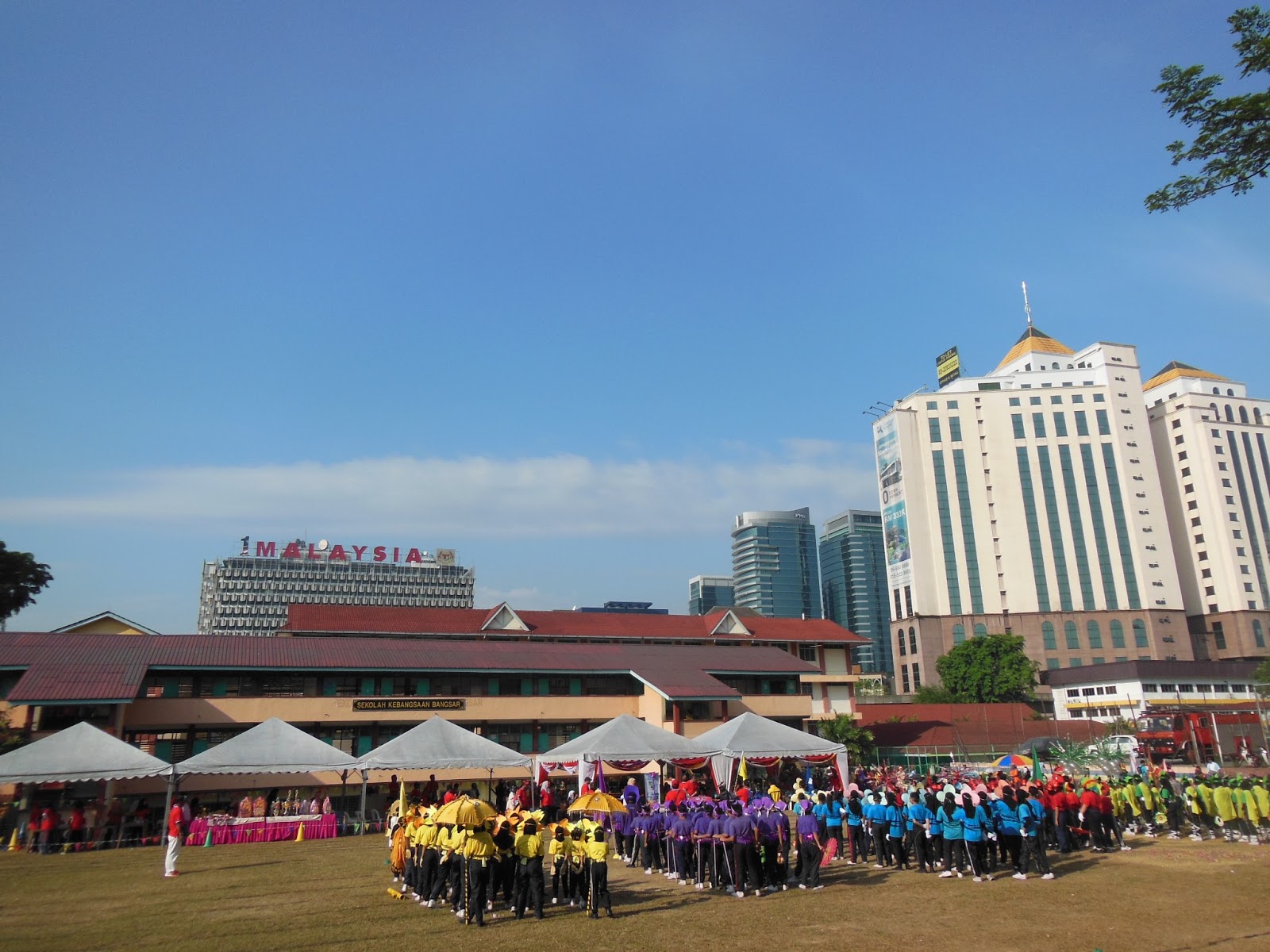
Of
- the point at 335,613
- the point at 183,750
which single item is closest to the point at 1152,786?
the point at 183,750

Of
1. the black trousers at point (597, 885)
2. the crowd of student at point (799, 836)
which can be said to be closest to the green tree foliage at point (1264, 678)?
the crowd of student at point (799, 836)

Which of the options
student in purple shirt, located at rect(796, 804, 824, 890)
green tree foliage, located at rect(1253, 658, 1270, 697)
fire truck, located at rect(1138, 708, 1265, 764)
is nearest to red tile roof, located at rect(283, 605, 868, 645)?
fire truck, located at rect(1138, 708, 1265, 764)

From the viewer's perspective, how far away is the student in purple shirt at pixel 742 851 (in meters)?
17.0

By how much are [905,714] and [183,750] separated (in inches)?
2079

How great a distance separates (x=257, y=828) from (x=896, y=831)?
2131 cm

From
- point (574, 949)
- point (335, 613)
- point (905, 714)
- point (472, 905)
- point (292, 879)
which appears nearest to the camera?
point (574, 949)

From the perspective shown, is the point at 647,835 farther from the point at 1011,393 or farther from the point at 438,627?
the point at 1011,393

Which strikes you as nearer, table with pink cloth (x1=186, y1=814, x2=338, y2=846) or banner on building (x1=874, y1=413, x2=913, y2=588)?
table with pink cloth (x1=186, y1=814, x2=338, y2=846)

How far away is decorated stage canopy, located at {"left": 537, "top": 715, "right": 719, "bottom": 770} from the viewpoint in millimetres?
26812

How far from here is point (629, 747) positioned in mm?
27188

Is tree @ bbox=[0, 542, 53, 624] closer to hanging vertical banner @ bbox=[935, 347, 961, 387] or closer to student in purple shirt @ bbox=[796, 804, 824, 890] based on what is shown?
student in purple shirt @ bbox=[796, 804, 824, 890]

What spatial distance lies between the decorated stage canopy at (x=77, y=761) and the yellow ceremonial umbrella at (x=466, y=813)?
1467 centimetres

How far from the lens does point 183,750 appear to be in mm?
37562

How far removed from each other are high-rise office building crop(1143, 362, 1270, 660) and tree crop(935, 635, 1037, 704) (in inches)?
1446
